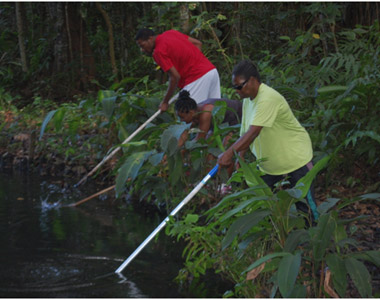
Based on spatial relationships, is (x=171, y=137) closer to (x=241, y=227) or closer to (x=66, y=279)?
(x=66, y=279)

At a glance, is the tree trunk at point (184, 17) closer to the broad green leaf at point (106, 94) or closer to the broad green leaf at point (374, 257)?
the broad green leaf at point (106, 94)

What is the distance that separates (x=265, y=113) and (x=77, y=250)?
8.16 feet

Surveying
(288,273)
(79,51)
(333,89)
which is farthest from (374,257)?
(79,51)

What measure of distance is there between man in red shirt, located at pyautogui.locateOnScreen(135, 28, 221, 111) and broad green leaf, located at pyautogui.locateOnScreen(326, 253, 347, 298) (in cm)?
355

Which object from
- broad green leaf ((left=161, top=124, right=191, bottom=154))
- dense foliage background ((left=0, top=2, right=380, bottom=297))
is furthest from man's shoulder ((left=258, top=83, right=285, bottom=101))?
broad green leaf ((left=161, top=124, right=191, bottom=154))

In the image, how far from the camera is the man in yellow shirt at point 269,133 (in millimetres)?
4031

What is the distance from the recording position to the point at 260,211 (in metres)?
3.33

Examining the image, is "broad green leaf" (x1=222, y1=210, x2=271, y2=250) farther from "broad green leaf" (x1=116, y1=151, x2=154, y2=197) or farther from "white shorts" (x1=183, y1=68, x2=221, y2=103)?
"white shorts" (x1=183, y1=68, x2=221, y2=103)

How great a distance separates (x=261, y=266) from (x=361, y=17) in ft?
21.1

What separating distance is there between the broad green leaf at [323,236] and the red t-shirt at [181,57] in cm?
349

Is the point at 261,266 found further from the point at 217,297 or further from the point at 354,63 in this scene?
the point at 354,63

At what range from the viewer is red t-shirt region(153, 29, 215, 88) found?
6367 mm

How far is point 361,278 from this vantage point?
295 cm

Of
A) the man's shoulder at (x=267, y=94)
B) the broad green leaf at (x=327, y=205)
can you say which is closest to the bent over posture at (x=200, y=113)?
the man's shoulder at (x=267, y=94)
